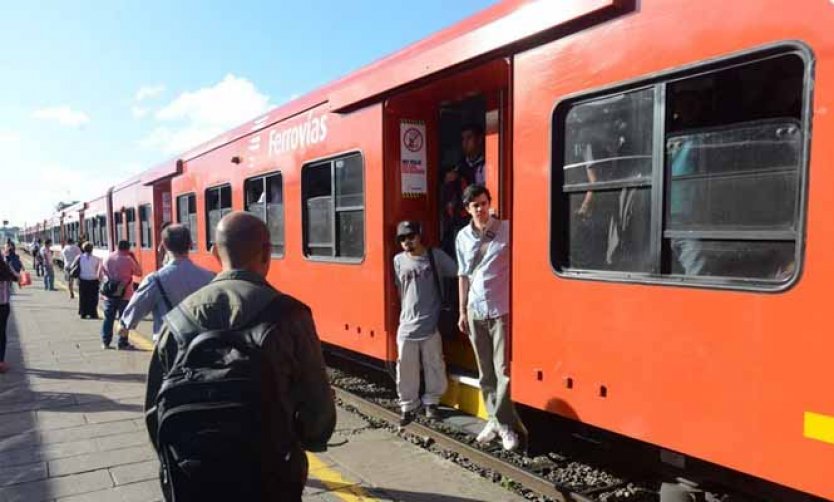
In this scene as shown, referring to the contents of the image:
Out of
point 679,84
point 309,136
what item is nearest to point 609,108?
point 679,84

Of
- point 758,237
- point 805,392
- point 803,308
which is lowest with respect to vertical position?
point 805,392

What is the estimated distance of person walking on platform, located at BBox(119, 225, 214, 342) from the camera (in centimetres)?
388

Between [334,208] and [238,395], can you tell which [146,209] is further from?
[238,395]

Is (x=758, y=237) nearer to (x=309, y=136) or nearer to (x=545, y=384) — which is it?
(x=545, y=384)

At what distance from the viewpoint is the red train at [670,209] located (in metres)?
2.23

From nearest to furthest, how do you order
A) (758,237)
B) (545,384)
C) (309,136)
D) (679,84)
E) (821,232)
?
(821,232) < (758,237) < (679,84) < (545,384) < (309,136)

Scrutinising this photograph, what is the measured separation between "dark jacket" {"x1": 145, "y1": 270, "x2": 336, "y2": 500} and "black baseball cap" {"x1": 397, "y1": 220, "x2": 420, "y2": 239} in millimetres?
2578

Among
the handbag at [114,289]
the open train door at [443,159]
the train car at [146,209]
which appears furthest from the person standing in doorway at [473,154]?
the train car at [146,209]

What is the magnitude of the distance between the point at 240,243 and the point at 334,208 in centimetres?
347

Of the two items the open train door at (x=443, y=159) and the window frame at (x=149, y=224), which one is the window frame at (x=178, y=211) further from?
the open train door at (x=443, y=159)

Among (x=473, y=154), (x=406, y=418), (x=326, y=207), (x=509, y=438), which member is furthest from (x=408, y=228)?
(x=509, y=438)

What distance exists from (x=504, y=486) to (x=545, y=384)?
858 millimetres

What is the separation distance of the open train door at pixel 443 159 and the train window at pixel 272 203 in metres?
2.02

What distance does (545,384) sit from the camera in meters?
3.28
